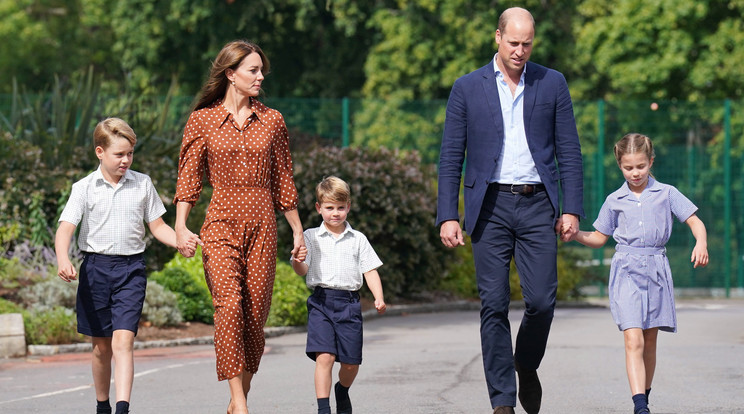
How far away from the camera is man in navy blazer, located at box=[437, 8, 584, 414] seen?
665cm

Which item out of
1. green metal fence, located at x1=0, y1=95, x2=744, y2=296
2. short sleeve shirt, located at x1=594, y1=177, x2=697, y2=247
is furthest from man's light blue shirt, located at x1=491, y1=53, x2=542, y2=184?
green metal fence, located at x1=0, y1=95, x2=744, y2=296

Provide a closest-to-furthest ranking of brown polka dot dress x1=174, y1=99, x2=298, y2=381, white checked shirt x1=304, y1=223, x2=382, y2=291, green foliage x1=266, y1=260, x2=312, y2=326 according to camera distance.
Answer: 1. brown polka dot dress x1=174, y1=99, x2=298, y2=381
2. white checked shirt x1=304, y1=223, x2=382, y2=291
3. green foliage x1=266, y1=260, x2=312, y2=326

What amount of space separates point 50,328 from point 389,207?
5.26 metres

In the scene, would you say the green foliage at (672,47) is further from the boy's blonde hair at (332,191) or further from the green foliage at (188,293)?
the boy's blonde hair at (332,191)

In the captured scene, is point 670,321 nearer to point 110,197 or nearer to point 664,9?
point 110,197

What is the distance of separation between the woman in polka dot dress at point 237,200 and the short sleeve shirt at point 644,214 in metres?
1.70

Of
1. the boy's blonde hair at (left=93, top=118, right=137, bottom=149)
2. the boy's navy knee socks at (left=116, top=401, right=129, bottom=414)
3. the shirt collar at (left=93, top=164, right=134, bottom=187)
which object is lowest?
the boy's navy knee socks at (left=116, top=401, right=129, bottom=414)

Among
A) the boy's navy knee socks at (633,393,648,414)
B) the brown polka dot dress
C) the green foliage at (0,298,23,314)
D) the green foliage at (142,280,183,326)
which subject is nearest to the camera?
the brown polka dot dress

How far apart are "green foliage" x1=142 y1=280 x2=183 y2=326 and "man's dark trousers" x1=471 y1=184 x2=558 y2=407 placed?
20.4 ft

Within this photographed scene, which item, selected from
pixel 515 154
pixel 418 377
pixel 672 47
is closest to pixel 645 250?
pixel 515 154

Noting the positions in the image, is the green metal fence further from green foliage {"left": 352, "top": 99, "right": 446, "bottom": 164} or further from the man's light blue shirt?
the man's light blue shirt

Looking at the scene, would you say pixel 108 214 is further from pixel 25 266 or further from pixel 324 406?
pixel 25 266

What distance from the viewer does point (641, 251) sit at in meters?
6.97

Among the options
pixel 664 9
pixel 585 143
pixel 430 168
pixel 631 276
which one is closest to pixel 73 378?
pixel 631 276
